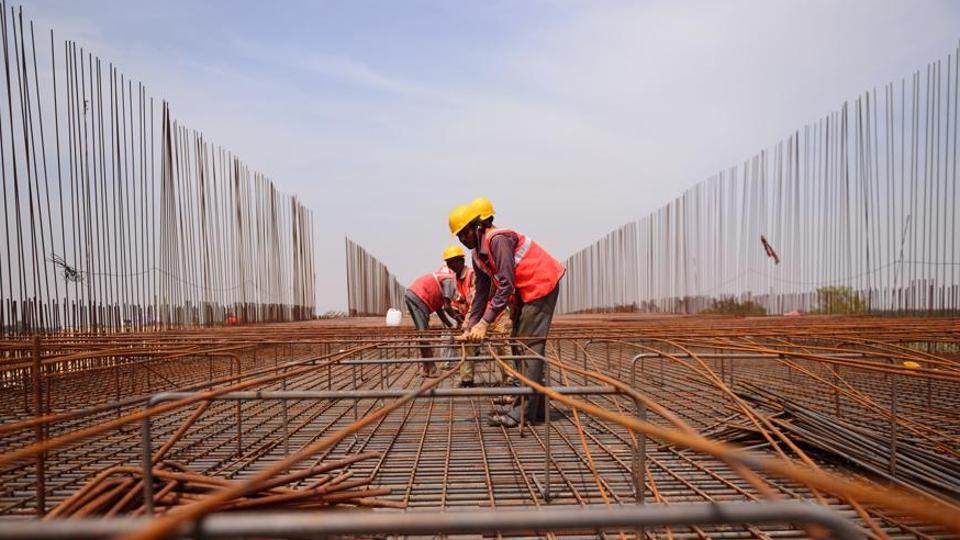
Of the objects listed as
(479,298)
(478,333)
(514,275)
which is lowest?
(478,333)

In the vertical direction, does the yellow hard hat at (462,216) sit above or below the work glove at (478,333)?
above

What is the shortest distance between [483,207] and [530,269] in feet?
1.96

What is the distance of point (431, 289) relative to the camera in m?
6.97

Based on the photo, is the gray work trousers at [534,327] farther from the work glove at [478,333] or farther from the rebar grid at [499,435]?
the work glove at [478,333]

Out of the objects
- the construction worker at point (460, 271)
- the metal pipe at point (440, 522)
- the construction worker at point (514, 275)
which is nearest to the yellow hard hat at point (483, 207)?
the construction worker at point (514, 275)

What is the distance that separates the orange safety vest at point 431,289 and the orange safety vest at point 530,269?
9.08 feet

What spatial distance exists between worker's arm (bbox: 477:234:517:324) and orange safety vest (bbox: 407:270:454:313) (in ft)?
9.68

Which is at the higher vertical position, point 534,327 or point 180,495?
point 534,327

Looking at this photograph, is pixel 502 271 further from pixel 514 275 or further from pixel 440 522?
pixel 440 522

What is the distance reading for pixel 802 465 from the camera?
314 cm

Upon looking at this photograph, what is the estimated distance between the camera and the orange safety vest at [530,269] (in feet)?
13.7

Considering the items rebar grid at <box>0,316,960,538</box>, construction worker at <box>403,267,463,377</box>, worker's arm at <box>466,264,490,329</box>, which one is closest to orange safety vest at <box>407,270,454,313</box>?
construction worker at <box>403,267,463,377</box>

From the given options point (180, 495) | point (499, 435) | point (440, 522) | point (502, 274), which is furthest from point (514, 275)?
point (440, 522)

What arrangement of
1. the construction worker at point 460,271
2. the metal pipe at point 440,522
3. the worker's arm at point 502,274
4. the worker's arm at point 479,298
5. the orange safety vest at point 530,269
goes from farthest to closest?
the construction worker at point 460,271
the worker's arm at point 479,298
the orange safety vest at point 530,269
the worker's arm at point 502,274
the metal pipe at point 440,522
